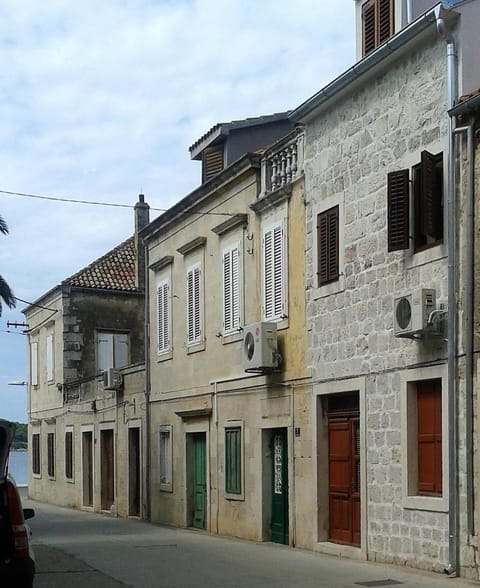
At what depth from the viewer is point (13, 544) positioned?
8.45m

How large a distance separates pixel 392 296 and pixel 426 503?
2.75 meters

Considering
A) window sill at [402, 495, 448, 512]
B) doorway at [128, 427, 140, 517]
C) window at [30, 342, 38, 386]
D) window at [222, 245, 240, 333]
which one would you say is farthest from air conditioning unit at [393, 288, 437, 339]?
window at [30, 342, 38, 386]

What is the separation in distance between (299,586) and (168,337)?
39.9ft

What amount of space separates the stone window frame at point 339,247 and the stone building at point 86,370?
41.3ft

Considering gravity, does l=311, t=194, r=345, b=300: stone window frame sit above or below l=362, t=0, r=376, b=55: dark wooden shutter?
below

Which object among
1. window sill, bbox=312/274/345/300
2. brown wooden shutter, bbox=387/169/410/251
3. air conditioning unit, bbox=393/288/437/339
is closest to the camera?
air conditioning unit, bbox=393/288/437/339

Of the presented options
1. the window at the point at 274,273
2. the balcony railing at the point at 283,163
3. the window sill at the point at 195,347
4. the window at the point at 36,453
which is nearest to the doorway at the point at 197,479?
the window sill at the point at 195,347

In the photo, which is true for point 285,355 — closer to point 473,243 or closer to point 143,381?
point 473,243

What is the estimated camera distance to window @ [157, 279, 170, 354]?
23.5 metres

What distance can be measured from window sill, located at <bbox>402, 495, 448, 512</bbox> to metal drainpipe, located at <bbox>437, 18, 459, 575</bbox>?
0.22 meters

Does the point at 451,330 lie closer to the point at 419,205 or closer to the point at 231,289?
the point at 419,205

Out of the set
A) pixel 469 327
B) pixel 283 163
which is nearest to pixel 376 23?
pixel 283 163

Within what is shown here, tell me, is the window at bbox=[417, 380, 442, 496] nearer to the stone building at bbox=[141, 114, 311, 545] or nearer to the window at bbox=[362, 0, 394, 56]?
the stone building at bbox=[141, 114, 311, 545]

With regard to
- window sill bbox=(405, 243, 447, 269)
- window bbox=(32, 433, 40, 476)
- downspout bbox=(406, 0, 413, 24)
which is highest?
downspout bbox=(406, 0, 413, 24)
